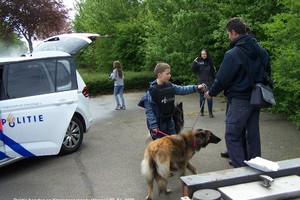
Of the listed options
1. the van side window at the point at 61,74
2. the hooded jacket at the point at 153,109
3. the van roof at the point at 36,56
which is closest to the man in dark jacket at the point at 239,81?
the hooded jacket at the point at 153,109

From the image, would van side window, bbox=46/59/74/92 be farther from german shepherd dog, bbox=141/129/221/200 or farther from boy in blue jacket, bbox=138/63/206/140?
german shepherd dog, bbox=141/129/221/200

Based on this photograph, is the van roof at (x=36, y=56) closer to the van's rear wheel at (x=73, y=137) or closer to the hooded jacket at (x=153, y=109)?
the van's rear wheel at (x=73, y=137)

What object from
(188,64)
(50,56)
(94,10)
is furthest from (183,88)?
(94,10)

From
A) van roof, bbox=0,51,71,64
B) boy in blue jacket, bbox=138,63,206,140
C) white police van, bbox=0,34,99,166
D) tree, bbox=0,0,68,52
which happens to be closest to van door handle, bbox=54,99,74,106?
white police van, bbox=0,34,99,166

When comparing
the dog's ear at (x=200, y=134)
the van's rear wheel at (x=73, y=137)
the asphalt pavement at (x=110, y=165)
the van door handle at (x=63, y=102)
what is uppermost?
A: the van door handle at (x=63, y=102)

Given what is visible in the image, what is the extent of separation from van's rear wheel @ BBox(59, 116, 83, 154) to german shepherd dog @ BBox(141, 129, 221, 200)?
249cm

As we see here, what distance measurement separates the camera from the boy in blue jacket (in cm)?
479

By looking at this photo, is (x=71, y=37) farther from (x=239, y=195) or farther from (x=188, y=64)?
(x=188, y=64)

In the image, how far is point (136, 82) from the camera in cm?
1736

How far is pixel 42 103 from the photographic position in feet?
Answer: 18.3

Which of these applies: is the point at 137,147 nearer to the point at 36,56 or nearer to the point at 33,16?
the point at 36,56

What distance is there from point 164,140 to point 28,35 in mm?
20603

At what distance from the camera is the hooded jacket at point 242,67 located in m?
4.04

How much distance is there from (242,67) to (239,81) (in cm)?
19
